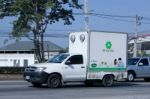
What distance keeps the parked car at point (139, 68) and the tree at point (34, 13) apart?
8.26 metres

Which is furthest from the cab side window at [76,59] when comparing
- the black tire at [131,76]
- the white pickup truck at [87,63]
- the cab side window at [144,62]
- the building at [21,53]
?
the building at [21,53]

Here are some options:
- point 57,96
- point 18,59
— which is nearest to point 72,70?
point 57,96

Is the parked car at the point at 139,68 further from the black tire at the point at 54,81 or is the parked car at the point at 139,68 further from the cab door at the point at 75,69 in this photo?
the black tire at the point at 54,81

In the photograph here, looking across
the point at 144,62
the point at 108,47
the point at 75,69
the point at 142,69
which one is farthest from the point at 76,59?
the point at 144,62

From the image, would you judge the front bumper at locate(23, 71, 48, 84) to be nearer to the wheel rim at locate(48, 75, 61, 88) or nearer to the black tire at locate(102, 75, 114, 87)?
the wheel rim at locate(48, 75, 61, 88)

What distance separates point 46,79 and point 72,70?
167 centimetres

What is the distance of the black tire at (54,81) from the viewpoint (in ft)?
81.4

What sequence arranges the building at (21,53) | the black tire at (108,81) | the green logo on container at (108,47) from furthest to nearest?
the building at (21,53), the black tire at (108,81), the green logo on container at (108,47)

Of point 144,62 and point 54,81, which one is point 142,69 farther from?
point 54,81

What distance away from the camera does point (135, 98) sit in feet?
63.3

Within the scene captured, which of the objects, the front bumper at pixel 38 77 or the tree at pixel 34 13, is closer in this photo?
the front bumper at pixel 38 77

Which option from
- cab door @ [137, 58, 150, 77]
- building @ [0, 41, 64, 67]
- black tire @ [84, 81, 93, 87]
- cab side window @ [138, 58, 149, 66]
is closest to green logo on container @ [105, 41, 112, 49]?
black tire @ [84, 81, 93, 87]

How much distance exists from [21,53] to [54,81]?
6910 centimetres

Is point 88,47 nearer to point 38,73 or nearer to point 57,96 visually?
point 38,73
